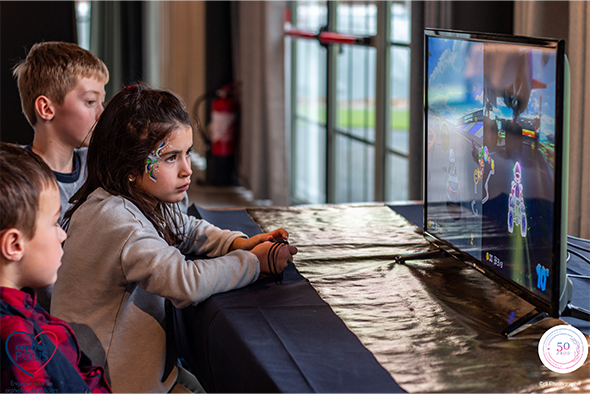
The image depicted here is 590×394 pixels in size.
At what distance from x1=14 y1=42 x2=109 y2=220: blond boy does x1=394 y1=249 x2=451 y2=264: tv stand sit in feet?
2.87

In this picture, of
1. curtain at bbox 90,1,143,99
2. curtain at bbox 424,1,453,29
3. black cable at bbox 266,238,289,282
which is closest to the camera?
black cable at bbox 266,238,289,282

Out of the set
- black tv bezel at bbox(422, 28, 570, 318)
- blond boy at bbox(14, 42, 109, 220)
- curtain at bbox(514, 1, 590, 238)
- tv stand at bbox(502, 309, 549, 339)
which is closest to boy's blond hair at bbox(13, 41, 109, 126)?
blond boy at bbox(14, 42, 109, 220)

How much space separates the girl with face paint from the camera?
44.1 inches

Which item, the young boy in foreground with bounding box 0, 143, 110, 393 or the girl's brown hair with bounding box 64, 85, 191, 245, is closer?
the young boy in foreground with bounding box 0, 143, 110, 393

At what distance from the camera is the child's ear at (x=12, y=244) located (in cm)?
Result: 83

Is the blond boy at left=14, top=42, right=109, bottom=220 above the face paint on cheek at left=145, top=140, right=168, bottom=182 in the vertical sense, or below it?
above

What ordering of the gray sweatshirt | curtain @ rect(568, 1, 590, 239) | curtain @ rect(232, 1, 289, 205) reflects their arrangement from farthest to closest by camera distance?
1. curtain @ rect(232, 1, 289, 205)
2. curtain @ rect(568, 1, 590, 239)
3. the gray sweatshirt

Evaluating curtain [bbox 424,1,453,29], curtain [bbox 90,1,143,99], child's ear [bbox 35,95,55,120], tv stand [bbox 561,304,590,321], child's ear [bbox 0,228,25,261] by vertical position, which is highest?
curtain [bbox 90,1,143,99]

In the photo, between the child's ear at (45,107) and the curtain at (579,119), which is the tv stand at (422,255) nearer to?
the curtain at (579,119)

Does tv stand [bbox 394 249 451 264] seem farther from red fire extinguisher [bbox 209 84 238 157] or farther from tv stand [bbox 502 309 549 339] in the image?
red fire extinguisher [bbox 209 84 238 157]

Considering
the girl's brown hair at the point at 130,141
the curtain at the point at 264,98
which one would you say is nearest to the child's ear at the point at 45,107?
the girl's brown hair at the point at 130,141

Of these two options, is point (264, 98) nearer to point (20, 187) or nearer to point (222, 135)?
point (222, 135)

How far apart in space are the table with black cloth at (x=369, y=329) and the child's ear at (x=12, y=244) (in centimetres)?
33

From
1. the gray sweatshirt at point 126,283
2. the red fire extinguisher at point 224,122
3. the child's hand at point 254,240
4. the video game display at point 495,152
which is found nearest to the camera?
the video game display at point 495,152
